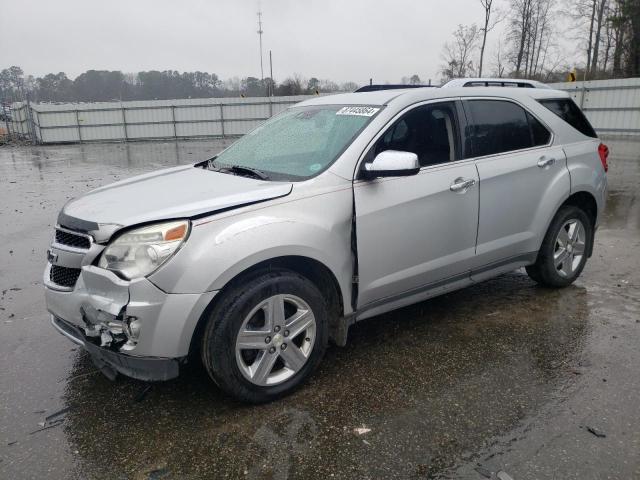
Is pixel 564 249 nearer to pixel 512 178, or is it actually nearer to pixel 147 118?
pixel 512 178

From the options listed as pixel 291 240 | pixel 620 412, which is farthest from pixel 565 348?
pixel 291 240

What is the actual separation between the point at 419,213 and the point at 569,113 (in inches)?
86.1

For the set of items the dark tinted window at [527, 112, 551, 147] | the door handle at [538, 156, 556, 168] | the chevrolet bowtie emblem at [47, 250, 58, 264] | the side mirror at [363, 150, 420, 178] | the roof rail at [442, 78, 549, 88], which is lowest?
the chevrolet bowtie emblem at [47, 250, 58, 264]

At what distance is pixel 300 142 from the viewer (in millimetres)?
3686

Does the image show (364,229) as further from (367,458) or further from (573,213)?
(573,213)

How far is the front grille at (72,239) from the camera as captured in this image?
285 centimetres

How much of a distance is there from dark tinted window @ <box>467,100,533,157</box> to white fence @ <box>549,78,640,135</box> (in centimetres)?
1834

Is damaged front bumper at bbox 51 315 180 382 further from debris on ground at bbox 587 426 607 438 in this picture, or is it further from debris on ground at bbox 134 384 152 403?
debris on ground at bbox 587 426 607 438

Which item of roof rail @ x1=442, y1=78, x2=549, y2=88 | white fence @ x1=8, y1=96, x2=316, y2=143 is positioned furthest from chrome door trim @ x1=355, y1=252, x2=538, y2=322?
white fence @ x1=8, y1=96, x2=316, y2=143

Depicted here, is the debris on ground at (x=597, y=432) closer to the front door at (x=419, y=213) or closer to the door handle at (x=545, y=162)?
the front door at (x=419, y=213)

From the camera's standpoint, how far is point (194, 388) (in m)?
3.20

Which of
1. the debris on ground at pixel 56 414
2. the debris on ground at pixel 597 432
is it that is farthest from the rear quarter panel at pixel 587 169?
the debris on ground at pixel 56 414

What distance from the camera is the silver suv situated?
8.77ft

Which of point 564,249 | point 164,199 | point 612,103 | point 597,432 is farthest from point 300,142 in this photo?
point 612,103
